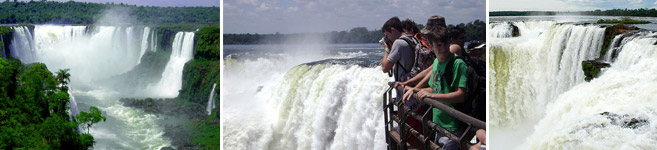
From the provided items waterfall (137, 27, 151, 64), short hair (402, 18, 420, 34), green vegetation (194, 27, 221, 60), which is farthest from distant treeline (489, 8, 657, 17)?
waterfall (137, 27, 151, 64)

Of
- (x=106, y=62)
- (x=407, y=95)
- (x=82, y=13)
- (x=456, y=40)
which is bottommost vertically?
(x=106, y=62)

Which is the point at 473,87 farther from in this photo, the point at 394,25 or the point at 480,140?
the point at 394,25

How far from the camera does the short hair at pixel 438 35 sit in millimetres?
2643

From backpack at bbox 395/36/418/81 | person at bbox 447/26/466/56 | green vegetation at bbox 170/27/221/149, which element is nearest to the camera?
person at bbox 447/26/466/56

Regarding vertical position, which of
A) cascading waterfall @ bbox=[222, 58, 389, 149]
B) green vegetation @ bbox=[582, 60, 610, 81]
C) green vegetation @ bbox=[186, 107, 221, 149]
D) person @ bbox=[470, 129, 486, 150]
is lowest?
green vegetation @ bbox=[186, 107, 221, 149]

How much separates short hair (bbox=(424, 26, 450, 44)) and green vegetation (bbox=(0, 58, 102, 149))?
39.7 ft

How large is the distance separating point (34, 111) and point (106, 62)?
7483mm

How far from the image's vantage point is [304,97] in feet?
24.8

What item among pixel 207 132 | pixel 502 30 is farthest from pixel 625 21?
pixel 207 132

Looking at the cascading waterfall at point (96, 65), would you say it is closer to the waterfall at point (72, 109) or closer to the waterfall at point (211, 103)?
the waterfall at point (72, 109)

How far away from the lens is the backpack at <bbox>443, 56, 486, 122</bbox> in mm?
2613

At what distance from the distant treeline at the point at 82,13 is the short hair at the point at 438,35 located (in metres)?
14.4

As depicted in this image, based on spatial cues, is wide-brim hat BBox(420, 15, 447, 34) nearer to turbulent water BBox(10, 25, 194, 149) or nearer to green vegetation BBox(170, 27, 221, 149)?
turbulent water BBox(10, 25, 194, 149)

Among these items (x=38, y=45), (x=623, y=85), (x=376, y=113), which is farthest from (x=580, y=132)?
(x=38, y=45)
